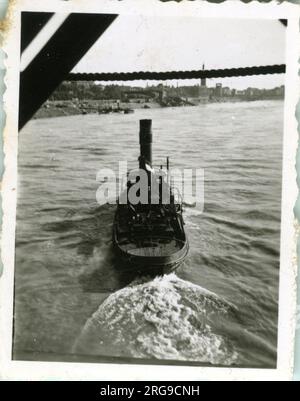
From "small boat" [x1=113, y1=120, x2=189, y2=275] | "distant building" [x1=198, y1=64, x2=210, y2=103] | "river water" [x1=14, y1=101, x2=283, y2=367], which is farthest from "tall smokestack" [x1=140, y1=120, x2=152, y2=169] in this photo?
"distant building" [x1=198, y1=64, x2=210, y2=103]

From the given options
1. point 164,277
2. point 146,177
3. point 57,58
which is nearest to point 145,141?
point 146,177

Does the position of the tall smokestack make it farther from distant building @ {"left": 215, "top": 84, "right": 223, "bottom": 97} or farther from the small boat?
distant building @ {"left": 215, "top": 84, "right": 223, "bottom": 97}

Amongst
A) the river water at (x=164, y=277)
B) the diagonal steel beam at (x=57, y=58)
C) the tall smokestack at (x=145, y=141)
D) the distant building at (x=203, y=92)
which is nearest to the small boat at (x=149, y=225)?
the tall smokestack at (x=145, y=141)

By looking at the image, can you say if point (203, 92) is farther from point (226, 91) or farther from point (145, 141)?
point (145, 141)

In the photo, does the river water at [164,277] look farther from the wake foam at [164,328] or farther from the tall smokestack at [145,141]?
the tall smokestack at [145,141]
